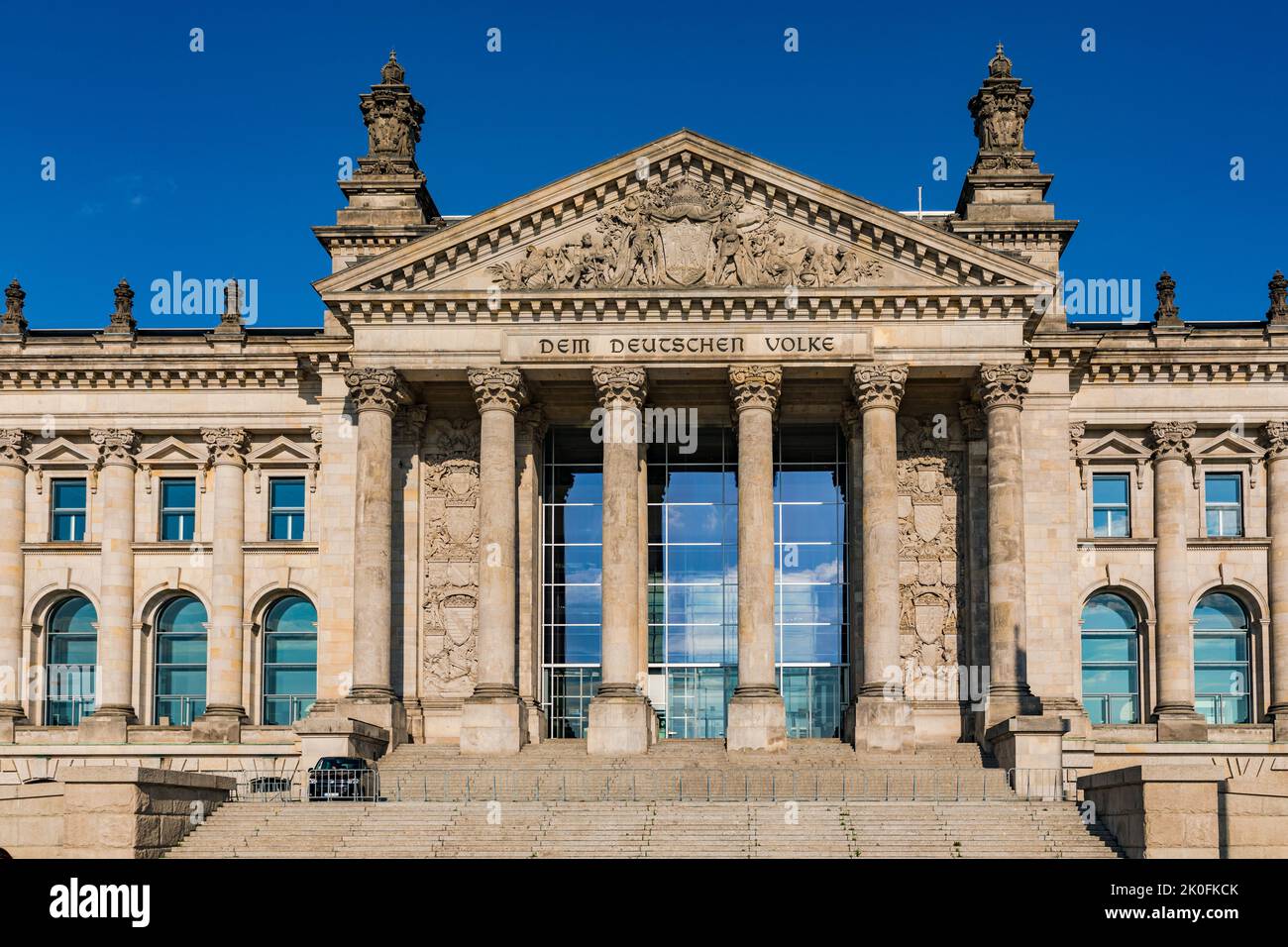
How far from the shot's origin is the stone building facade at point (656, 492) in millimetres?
48312

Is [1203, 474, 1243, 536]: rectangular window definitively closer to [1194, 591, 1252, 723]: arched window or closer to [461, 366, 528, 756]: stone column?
[1194, 591, 1252, 723]: arched window

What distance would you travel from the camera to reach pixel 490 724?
1843 inches

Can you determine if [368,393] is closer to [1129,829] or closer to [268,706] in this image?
[268,706]

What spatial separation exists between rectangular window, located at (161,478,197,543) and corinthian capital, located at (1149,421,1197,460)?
107 ft

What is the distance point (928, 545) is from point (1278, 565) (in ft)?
39.5

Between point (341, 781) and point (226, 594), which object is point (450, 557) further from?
point (341, 781)

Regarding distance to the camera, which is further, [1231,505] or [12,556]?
[12,556]

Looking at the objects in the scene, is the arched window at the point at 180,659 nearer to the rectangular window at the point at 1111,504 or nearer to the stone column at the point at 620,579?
the stone column at the point at 620,579

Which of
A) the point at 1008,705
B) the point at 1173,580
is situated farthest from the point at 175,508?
the point at 1173,580

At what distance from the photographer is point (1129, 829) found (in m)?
33.8
